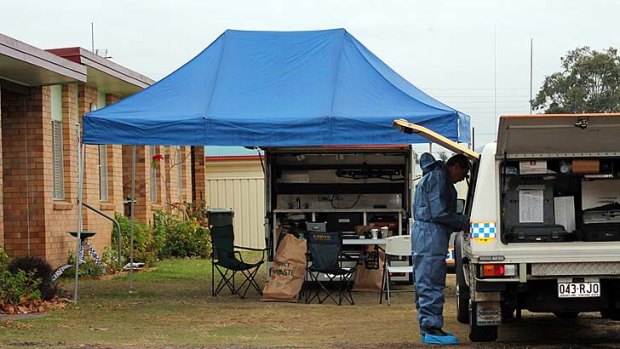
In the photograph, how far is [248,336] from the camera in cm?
1079

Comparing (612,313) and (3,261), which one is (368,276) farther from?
(612,313)

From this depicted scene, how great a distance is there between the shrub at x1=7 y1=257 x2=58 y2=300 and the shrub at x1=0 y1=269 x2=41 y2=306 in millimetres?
71

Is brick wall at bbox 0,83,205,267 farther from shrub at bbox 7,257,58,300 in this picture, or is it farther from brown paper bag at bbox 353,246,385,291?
brown paper bag at bbox 353,246,385,291

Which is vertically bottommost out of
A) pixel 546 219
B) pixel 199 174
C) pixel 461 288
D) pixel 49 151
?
pixel 461 288

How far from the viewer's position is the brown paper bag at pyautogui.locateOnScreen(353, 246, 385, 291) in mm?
15383

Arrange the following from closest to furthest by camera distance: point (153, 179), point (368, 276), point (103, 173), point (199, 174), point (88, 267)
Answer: point (368, 276)
point (88, 267)
point (103, 173)
point (153, 179)
point (199, 174)

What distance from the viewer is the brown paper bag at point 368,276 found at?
1538 cm

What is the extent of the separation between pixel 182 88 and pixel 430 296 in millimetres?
5543

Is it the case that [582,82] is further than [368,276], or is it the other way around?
[582,82]

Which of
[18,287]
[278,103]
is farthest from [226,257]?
[18,287]

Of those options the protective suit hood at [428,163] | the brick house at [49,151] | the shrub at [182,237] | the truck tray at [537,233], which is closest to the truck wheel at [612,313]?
the truck tray at [537,233]

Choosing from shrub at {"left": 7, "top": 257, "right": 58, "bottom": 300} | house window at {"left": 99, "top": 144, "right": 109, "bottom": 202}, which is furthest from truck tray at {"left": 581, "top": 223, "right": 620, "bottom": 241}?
house window at {"left": 99, "top": 144, "right": 109, "bottom": 202}

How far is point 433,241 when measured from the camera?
9.95 meters

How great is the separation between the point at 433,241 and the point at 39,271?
561cm
